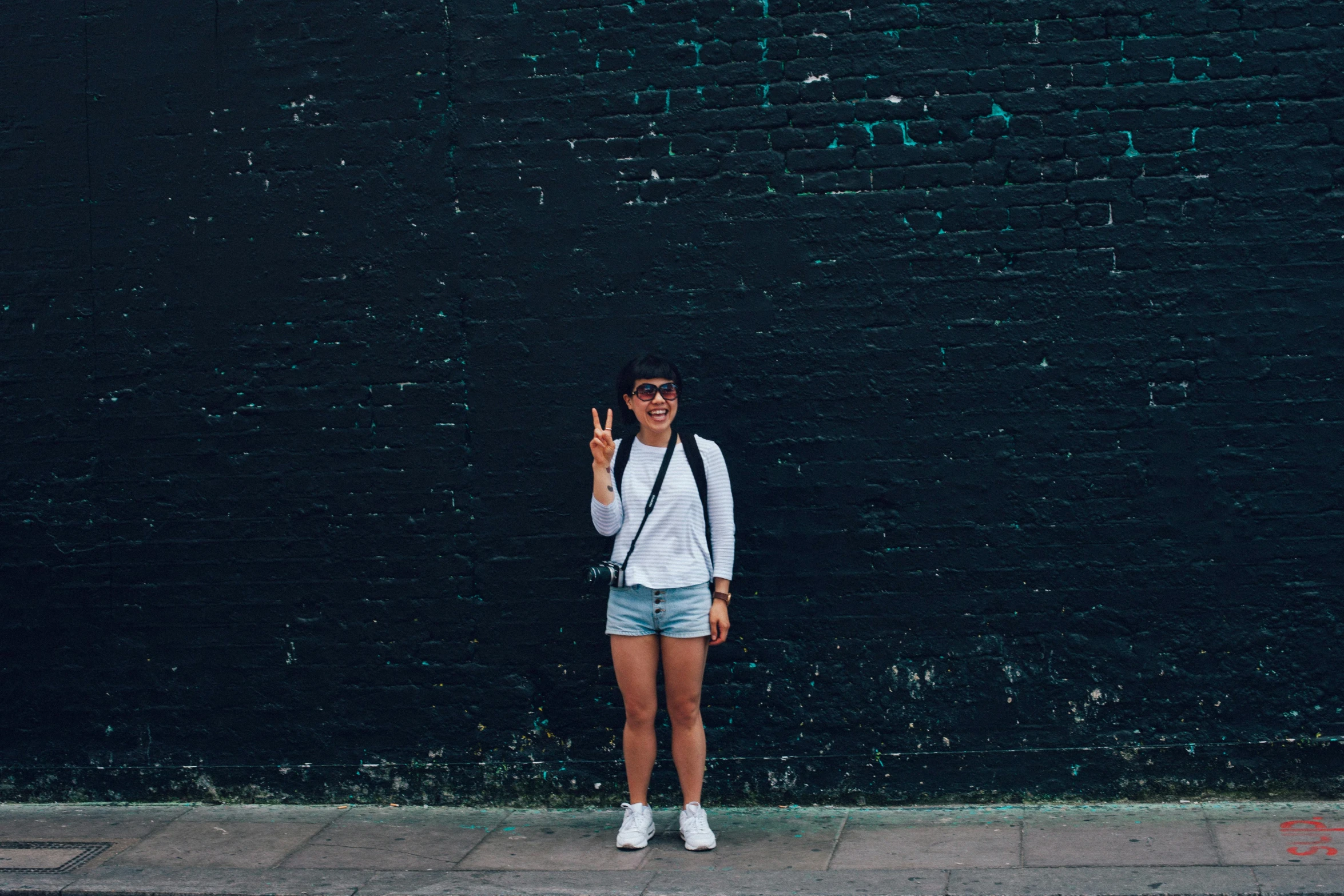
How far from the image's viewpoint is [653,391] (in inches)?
216

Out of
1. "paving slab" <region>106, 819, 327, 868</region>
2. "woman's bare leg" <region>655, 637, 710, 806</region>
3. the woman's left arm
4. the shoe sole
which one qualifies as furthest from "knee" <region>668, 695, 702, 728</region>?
"paving slab" <region>106, 819, 327, 868</region>

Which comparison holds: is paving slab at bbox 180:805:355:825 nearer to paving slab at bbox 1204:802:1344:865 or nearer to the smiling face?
the smiling face

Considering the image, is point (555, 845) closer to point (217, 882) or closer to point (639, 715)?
point (639, 715)

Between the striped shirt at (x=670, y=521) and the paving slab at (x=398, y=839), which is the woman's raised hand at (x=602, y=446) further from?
the paving slab at (x=398, y=839)

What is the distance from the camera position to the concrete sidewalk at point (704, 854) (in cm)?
506

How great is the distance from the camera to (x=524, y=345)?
21.0 feet

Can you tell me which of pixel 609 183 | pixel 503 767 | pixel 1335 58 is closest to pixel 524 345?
pixel 609 183

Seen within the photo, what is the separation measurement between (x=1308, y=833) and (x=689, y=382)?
3284 mm

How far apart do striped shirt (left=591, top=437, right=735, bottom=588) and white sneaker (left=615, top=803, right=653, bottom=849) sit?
103 centimetres

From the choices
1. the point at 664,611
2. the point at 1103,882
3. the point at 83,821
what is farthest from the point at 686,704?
the point at 83,821

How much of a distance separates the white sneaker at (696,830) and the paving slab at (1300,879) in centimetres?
214

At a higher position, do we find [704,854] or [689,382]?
[689,382]

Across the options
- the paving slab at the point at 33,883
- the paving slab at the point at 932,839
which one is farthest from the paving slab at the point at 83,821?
the paving slab at the point at 932,839

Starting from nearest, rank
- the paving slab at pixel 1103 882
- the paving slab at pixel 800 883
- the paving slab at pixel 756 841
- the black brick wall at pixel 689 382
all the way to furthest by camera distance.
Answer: the paving slab at pixel 1103 882
the paving slab at pixel 800 883
the paving slab at pixel 756 841
the black brick wall at pixel 689 382
